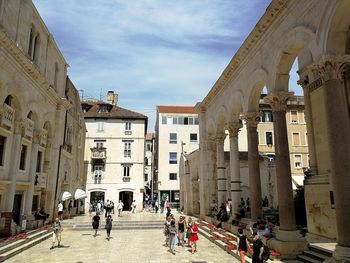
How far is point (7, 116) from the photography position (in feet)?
53.5

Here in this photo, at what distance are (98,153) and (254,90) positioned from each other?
28.1m

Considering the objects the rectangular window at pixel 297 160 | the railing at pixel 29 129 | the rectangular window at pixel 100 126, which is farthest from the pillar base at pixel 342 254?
the rectangular window at pixel 100 126

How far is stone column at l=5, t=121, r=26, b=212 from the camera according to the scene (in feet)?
53.9

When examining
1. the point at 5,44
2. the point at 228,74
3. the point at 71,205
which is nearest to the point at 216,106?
the point at 228,74

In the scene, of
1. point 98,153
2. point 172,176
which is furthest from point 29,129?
point 172,176

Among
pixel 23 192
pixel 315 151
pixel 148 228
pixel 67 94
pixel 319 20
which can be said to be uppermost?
pixel 67 94

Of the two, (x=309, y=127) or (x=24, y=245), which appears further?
(x=24, y=245)

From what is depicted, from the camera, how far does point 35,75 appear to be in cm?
1875

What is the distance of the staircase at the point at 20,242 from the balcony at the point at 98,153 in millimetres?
20284

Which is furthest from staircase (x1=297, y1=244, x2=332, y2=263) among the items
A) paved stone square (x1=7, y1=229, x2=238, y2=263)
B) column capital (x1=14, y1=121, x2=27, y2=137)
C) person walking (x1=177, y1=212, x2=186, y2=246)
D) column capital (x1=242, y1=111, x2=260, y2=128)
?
column capital (x1=14, y1=121, x2=27, y2=137)

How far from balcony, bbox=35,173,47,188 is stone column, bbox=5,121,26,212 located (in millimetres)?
3985

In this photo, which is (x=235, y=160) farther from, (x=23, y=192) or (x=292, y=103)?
(x=292, y=103)

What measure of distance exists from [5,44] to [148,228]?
14905 millimetres

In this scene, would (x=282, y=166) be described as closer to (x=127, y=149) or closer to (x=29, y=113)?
(x=29, y=113)
